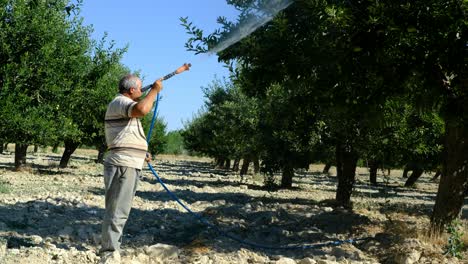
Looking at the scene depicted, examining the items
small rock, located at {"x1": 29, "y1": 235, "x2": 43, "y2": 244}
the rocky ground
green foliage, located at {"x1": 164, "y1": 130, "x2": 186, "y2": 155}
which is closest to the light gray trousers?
the rocky ground

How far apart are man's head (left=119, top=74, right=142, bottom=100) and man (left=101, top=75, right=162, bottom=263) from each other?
119 millimetres

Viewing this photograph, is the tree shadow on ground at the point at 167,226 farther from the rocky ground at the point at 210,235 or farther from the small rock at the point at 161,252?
the small rock at the point at 161,252

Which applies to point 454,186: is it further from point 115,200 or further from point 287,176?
Answer: point 287,176

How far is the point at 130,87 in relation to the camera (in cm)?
616

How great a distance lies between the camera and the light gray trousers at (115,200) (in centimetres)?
590

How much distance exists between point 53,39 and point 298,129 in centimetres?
895

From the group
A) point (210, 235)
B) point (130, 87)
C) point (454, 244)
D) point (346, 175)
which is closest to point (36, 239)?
point (130, 87)

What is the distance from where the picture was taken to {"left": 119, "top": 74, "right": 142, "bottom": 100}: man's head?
616 cm

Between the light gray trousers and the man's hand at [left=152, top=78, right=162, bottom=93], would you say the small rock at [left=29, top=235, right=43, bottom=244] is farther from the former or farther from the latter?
the man's hand at [left=152, top=78, right=162, bottom=93]

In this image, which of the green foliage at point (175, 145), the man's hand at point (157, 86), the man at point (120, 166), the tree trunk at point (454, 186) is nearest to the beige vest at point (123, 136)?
the man at point (120, 166)

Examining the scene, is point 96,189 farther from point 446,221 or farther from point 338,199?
point 446,221

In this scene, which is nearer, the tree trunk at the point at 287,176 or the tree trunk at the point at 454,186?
the tree trunk at the point at 454,186

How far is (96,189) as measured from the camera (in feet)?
52.9

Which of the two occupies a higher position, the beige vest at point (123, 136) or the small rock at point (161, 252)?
the beige vest at point (123, 136)
